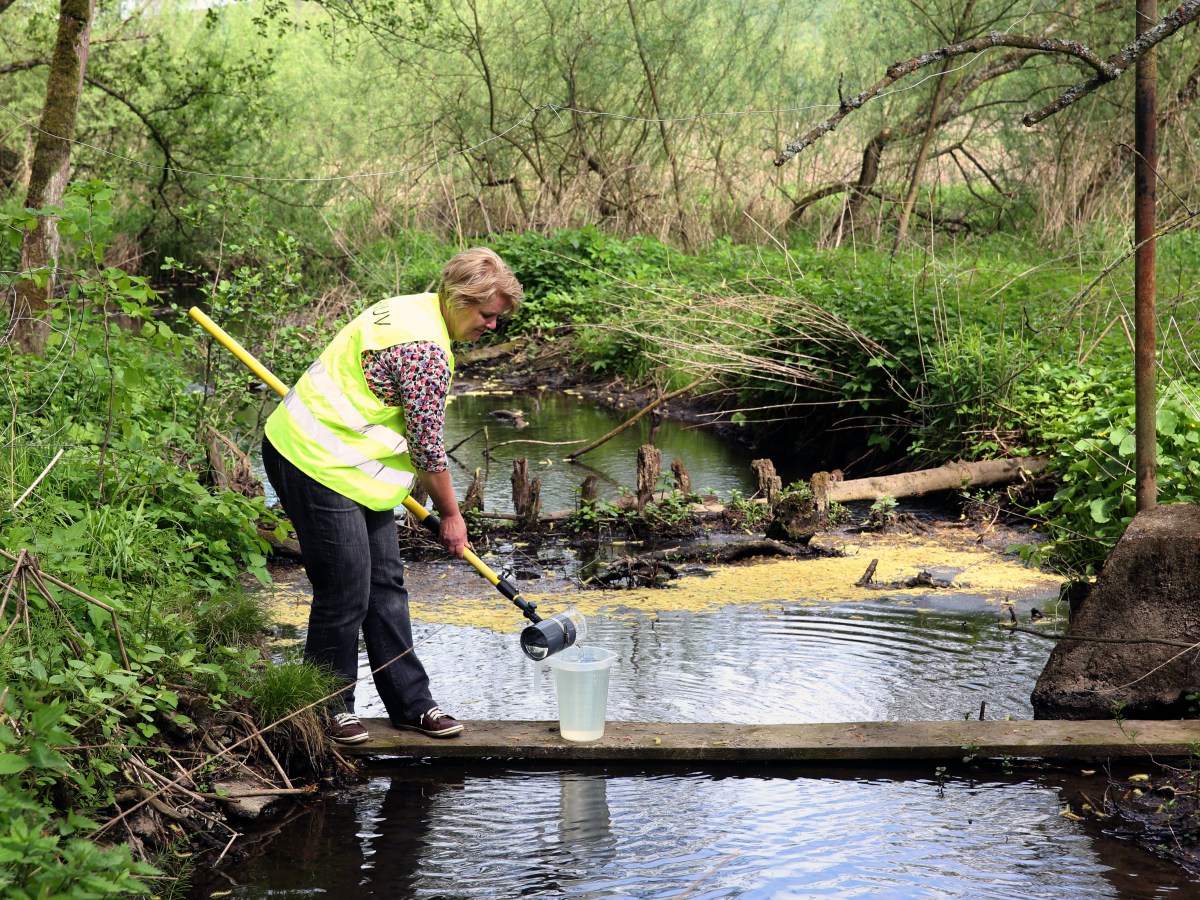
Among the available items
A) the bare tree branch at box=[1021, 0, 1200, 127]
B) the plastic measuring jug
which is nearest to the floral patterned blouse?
the plastic measuring jug

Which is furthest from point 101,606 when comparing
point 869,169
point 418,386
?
point 869,169

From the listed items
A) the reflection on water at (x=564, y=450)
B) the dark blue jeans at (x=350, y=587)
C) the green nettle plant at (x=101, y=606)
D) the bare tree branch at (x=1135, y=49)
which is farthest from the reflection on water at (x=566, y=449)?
the bare tree branch at (x=1135, y=49)

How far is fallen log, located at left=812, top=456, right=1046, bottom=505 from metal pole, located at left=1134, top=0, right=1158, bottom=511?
11.4ft

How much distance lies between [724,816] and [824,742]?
21.4 inches

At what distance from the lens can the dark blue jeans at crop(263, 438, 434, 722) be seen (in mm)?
4168

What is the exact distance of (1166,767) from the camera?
13.3 ft

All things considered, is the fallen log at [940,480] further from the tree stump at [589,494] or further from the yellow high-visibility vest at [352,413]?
the yellow high-visibility vest at [352,413]

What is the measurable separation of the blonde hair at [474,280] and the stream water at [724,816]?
1.60 m

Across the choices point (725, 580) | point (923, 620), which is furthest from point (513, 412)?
point (923, 620)

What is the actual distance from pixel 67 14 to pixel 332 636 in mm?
6546

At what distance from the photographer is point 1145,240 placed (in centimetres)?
461

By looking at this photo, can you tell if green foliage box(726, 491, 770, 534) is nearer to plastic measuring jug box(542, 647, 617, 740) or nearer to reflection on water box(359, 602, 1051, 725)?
reflection on water box(359, 602, 1051, 725)

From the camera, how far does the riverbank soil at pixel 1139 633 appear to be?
4.59 metres

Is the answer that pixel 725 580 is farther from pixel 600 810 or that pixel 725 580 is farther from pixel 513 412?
pixel 513 412
